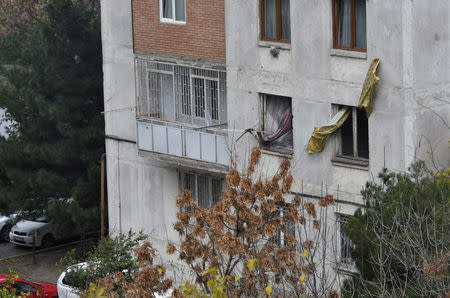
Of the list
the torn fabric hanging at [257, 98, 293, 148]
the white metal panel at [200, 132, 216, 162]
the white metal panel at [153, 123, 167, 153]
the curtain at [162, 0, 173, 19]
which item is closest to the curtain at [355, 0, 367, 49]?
the torn fabric hanging at [257, 98, 293, 148]

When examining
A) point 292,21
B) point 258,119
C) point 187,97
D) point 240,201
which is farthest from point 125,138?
point 240,201

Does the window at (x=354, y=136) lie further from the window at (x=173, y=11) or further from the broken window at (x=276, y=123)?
the window at (x=173, y=11)

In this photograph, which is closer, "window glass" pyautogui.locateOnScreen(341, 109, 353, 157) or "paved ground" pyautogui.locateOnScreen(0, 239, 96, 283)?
"window glass" pyautogui.locateOnScreen(341, 109, 353, 157)

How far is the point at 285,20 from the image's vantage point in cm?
2561

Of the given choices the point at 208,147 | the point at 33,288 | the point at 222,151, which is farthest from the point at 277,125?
the point at 33,288

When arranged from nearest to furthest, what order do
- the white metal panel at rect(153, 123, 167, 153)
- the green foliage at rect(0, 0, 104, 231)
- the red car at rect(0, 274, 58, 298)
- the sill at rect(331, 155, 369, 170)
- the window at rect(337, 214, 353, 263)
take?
1. the sill at rect(331, 155, 369, 170)
2. the window at rect(337, 214, 353, 263)
3. the red car at rect(0, 274, 58, 298)
4. the white metal panel at rect(153, 123, 167, 153)
5. the green foliage at rect(0, 0, 104, 231)

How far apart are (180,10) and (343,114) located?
20.5 feet

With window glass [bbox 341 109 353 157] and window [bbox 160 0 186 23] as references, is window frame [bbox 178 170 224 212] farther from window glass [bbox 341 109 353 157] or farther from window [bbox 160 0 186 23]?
window glass [bbox 341 109 353 157]

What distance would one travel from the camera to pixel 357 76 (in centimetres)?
2411

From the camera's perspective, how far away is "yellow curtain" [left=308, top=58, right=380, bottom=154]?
23.4 metres

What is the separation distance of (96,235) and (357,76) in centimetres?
1545

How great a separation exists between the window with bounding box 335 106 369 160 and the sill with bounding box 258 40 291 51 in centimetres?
201

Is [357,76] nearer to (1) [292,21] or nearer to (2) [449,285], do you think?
(1) [292,21]

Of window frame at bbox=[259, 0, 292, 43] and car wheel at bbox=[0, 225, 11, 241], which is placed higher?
window frame at bbox=[259, 0, 292, 43]
